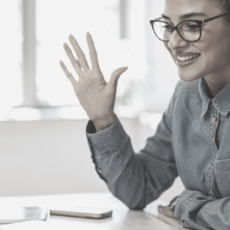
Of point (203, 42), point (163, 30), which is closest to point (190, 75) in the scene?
point (203, 42)

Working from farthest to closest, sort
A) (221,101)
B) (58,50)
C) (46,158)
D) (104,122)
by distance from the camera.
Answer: (58,50) < (46,158) < (104,122) < (221,101)

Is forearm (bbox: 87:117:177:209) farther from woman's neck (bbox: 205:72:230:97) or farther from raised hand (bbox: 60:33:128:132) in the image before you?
woman's neck (bbox: 205:72:230:97)

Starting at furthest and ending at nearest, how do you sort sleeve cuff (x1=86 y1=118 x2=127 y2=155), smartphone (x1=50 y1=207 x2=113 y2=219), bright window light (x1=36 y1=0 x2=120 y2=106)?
bright window light (x1=36 y1=0 x2=120 y2=106) < sleeve cuff (x1=86 y1=118 x2=127 y2=155) < smartphone (x1=50 y1=207 x2=113 y2=219)

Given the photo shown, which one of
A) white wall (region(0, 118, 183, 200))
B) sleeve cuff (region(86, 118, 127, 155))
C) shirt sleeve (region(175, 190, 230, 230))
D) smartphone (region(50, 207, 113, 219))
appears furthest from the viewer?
white wall (region(0, 118, 183, 200))

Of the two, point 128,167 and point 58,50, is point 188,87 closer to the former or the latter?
point 128,167

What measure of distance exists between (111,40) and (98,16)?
0.92 feet

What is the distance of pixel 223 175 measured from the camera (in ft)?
3.58

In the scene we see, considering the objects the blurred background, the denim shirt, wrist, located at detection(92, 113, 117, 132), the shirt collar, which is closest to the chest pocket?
the denim shirt

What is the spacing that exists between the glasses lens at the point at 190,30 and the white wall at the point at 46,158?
2457 mm

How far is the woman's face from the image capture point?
105 centimetres

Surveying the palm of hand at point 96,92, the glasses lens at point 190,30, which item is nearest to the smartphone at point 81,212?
the palm of hand at point 96,92

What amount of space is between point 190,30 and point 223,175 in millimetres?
403

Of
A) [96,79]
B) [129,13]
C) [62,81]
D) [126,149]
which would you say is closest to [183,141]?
[126,149]

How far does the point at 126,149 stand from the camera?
1277 mm
